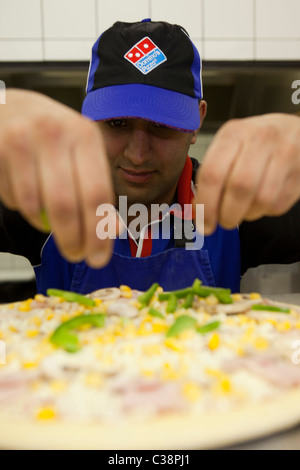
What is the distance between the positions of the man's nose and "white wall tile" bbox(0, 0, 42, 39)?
1.20 m

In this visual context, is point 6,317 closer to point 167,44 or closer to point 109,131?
point 109,131

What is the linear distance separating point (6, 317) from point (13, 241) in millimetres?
542

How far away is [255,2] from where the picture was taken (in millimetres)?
2051

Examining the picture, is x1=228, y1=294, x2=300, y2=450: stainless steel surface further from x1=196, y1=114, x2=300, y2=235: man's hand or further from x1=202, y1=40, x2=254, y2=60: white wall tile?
x1=202, y1=40, x2=254, y2=60: white wall tile

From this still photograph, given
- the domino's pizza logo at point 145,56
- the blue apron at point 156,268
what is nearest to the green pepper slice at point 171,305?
the blue apron at point 156,268

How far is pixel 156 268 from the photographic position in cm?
122

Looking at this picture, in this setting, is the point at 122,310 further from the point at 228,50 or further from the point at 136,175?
the point at 228,50

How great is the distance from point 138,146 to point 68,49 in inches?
45.6

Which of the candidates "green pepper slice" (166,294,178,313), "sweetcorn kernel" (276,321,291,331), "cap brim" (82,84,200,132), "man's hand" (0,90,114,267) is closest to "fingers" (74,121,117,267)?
"man's hand" (0,90,114,267)

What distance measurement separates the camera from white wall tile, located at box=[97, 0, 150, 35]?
2000 mm

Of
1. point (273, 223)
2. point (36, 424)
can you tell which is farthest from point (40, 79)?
point (36, 424)

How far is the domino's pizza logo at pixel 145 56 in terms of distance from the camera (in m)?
1.15

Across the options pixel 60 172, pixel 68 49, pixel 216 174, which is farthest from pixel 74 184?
pixel 68 49

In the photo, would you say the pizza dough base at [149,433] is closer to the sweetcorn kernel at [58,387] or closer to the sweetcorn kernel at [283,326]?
the sweetcorn kernel at [58,387]
